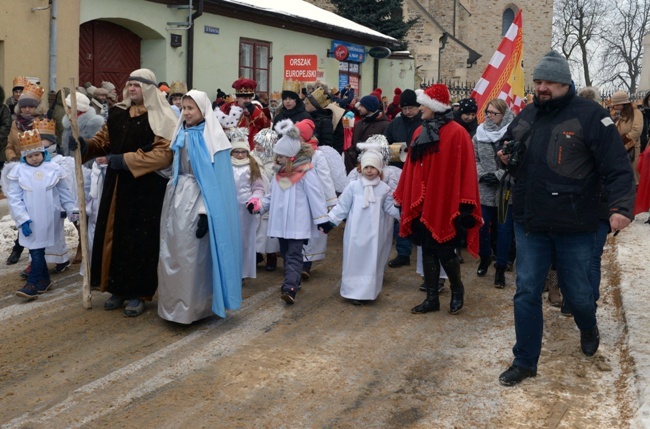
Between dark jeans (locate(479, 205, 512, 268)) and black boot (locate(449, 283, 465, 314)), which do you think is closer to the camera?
black boot (locate(449, 283, 465, 314))

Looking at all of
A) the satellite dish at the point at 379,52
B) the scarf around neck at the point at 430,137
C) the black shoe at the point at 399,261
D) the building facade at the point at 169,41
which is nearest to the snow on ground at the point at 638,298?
the scarf around neck at the point at 430,137

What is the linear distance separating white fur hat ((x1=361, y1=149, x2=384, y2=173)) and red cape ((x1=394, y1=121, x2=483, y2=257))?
731mm

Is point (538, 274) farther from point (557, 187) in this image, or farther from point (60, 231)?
point (60, 231)

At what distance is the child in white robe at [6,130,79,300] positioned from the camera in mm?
7551

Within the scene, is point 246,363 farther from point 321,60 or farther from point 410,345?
point 321,60

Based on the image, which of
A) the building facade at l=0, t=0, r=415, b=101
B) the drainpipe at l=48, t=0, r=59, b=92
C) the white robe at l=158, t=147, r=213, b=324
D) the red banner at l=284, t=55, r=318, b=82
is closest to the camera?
the white robe at l=158, t=147, r=213, b=324

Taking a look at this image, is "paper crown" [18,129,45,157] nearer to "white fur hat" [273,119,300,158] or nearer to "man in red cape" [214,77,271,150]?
"white fur hat" [273,119,300,158]

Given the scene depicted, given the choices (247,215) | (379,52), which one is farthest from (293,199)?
(379,52)

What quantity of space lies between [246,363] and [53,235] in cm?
300

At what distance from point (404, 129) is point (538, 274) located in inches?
177

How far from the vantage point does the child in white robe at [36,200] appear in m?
7.55

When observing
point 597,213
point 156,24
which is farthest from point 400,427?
point 156,24

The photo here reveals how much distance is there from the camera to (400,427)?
15.4 feet

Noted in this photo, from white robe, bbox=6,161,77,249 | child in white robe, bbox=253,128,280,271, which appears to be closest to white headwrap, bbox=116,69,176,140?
white robe, bbox=6,161,77,249
